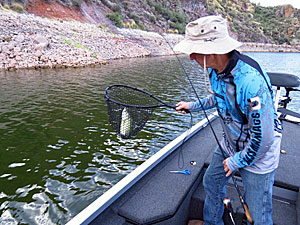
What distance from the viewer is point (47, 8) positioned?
26969mm

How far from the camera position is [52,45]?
17.5 meters

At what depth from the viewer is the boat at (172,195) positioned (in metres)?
2.14

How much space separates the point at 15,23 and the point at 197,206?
20461 mm

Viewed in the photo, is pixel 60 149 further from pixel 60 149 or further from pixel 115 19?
pixel 115 19

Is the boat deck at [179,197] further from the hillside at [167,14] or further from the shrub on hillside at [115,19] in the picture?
the shrub on hillside at [115,19]

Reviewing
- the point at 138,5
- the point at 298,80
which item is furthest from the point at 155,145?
the point at 138,5

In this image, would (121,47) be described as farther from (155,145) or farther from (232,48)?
(232,48)

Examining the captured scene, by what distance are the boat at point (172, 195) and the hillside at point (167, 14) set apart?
25576mm

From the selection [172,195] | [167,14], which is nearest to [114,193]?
[172,195]

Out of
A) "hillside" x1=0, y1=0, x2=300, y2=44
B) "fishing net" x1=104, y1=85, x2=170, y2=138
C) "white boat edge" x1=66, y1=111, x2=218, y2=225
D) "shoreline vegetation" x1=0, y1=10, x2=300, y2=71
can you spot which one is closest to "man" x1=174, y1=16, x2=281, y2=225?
"fishing net" x1=104, y1=85, x2=170, y2=138

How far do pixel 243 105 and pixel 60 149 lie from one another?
469cm

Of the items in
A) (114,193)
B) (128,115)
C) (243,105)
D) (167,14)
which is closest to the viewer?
(243,105)

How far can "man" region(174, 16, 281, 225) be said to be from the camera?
4.57 feet

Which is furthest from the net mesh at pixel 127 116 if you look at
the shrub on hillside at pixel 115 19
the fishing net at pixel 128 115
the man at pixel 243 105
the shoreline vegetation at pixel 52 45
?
the shrub on hillside at pixel 115 19
